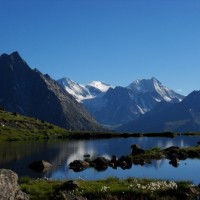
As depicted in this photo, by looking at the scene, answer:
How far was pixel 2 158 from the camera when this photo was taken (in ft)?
332

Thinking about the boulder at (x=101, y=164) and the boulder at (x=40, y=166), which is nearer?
the boulder at (x=40, y=166)

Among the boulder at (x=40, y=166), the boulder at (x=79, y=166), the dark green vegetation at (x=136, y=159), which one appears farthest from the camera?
the dark green vegetation at (x=136, y=159)

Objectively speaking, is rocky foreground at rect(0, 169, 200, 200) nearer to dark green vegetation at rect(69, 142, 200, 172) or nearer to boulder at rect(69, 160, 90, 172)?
boulder at rect(69, 160, 90, 172)

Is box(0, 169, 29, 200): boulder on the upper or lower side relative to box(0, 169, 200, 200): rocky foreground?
upper

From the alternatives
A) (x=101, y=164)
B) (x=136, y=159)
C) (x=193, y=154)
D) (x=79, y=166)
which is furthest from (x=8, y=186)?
(x=193, y=154)

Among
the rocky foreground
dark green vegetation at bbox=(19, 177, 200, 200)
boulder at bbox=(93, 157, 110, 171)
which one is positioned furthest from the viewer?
boulder at bbox=(93, 157, 110, 171)

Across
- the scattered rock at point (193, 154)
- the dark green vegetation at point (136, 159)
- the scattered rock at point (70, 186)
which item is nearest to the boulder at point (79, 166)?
the dark green vegetation at point (136, 159)

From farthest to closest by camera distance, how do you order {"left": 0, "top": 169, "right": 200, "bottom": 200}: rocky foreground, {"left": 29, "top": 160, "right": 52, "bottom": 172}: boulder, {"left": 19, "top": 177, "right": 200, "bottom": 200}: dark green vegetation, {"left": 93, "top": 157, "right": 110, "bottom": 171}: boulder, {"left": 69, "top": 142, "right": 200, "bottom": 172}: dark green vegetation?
{"left": 69, "top": 142, "right": 200, "bottom": 172}: dark green vegetation → {"left": 93, "top": 157, "right": 110, "bottom": 171}: boulder → {"left": 29, "top": 160, "right": 52, "bottom": 172}: boulder → {"left": 19, "top": 177, "right": 200, "bottom": 200}: dark green vegetation → {"left": 0, "top": 169, "right": 200, "bottom": 200}: rocky foreground

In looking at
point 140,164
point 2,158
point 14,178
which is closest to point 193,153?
point 140,164

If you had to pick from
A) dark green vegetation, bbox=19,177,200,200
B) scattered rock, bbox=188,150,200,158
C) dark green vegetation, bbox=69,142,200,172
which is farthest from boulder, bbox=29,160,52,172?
dark green vegetation, bbox=19,177,200,200

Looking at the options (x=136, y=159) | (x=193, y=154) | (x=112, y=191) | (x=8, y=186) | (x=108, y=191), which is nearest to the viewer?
(x=8, y=186)

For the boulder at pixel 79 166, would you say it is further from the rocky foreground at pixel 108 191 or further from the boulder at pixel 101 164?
the rocky foreground at pixel 108 191

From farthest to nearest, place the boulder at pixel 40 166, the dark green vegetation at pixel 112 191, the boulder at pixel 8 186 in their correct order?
the boulder at pixel 40 166 → the dark green vegetation at pixel 112 191 → the boulder at pixel 8 186

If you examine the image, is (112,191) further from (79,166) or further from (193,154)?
(193,154)
